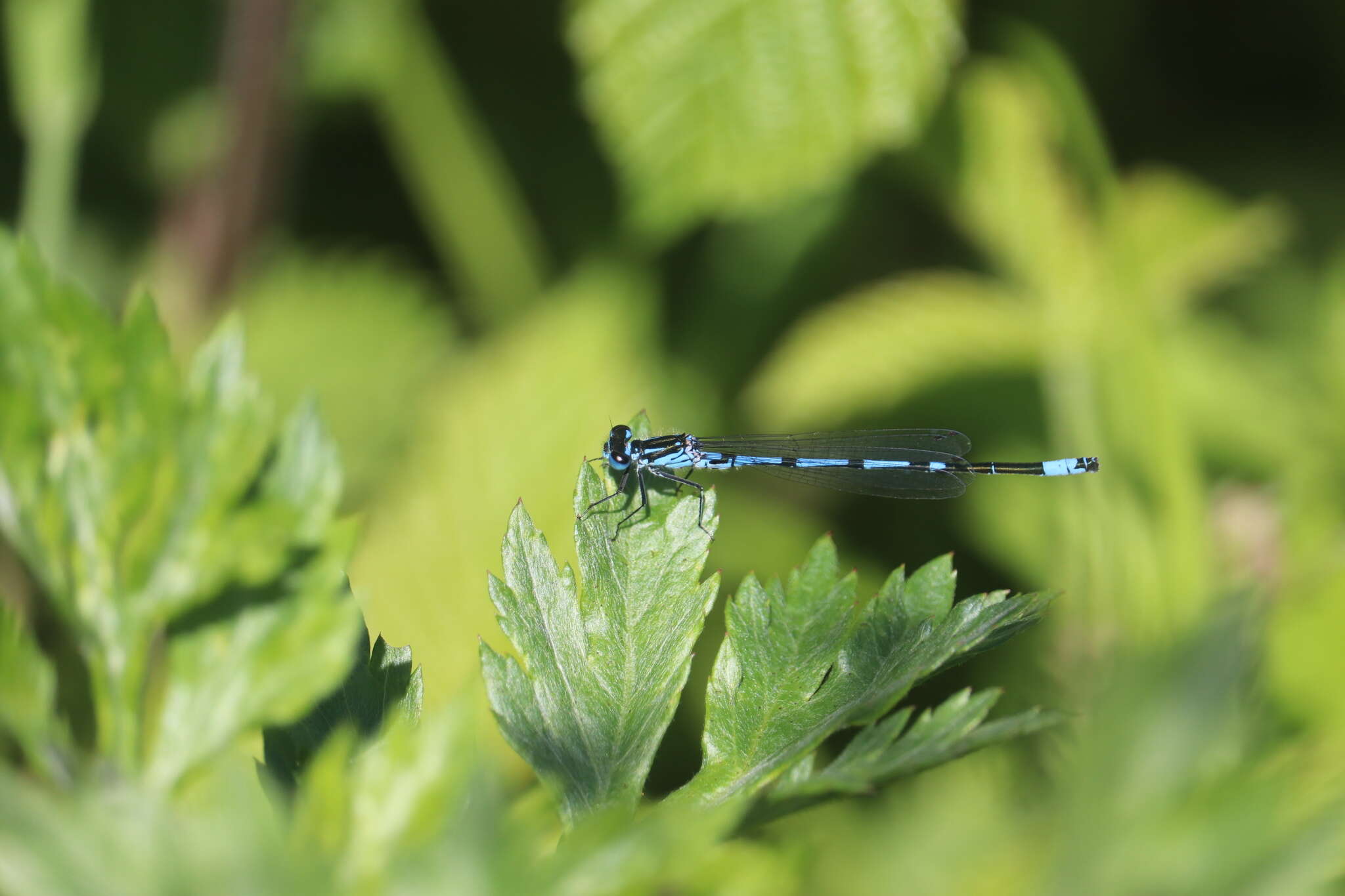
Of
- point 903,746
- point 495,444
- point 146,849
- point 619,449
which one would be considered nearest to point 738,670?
point 903,746

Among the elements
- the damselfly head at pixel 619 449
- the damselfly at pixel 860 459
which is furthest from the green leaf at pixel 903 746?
the damselfly at pixel 860 459

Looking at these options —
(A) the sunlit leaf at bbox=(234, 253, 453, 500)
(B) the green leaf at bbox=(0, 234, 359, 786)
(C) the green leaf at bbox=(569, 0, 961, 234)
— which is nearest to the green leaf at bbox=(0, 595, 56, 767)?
(B) the green leaf at bbox=(0, 234, 359, 786)

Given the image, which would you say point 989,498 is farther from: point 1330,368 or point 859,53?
point 859,53

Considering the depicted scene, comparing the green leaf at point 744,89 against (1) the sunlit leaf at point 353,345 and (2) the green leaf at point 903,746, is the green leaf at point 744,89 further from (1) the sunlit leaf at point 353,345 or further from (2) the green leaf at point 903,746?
(2) the green leaf at point 903,746

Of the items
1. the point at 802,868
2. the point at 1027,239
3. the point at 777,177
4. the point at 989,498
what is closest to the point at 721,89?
the point at 777,177

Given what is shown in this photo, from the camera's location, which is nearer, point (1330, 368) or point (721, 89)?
point (721, 89)

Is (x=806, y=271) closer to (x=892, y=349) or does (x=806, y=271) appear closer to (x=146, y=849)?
(x=892, y=349)

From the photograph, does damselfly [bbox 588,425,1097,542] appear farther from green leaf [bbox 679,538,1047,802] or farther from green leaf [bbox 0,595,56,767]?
green leaf [bbox 0,595,56,767]
